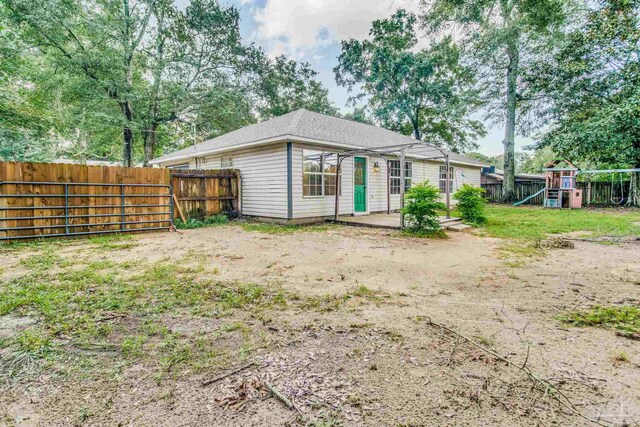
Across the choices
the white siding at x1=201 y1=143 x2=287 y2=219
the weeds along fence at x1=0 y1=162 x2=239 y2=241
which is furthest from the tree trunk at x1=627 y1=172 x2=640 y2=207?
the weeds along fence at x1=0 y1=162 x2=239 y2=241

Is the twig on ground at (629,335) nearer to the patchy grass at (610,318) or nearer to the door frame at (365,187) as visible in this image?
the patchy grass at (610,318)

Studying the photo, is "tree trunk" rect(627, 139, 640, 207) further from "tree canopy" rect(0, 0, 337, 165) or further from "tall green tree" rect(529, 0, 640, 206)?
"tree canopy" rect(0, 0, 337, 165)

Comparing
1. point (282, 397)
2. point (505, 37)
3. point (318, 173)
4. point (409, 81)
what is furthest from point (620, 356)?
point (409, 81)

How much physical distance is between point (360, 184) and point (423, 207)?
4.13 metres

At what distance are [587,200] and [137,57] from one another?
82.2 feet

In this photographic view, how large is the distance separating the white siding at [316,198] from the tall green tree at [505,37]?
37.7 feet

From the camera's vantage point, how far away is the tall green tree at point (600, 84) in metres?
12.8

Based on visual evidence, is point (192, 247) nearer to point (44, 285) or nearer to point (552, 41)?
point (44, 285)

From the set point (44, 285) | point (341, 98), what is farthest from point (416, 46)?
point (44, 285)

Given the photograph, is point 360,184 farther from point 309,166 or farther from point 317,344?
point 317,344

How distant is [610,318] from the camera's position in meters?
2.81

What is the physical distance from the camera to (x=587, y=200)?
16.0m

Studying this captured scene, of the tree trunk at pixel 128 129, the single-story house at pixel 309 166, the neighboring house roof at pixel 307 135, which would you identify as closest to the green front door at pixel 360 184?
the single-story house at pixel 309 166

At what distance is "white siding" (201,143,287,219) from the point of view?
9367 mm
